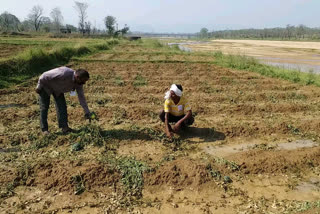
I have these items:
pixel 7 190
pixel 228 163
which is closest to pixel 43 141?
pixel 7 190

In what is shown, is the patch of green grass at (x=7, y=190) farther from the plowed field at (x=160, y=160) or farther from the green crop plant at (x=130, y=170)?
the green crop plant at (x=130, y=170)

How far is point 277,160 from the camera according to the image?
13.0 ft

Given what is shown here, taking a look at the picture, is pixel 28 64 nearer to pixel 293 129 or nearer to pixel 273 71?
pixel 293 129

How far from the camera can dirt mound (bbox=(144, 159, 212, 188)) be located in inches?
135

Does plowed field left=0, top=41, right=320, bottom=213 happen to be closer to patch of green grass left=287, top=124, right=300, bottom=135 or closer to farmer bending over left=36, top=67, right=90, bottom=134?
patch of green grass left=287, top=124, right=300, bottom=135

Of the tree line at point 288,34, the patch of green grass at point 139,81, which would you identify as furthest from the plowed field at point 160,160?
the tree line at point 288,34

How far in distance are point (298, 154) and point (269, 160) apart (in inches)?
25.9

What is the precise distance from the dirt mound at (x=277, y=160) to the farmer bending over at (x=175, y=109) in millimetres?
1065

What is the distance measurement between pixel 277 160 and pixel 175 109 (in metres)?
1.87

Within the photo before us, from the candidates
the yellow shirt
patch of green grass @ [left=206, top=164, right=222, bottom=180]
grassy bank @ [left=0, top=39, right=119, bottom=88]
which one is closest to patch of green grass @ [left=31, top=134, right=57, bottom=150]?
the yellow shirt

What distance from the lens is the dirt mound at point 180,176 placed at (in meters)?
3.43

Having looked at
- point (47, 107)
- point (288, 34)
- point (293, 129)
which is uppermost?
point (288, 34)

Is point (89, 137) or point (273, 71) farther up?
point (273, 71)

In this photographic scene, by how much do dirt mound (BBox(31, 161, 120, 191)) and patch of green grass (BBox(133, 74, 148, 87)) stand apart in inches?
219
